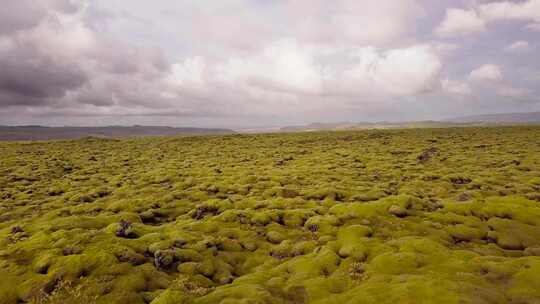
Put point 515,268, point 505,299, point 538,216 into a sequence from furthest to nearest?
point 538,216 < point 515,268 < point 505,299

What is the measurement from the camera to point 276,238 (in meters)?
23.0

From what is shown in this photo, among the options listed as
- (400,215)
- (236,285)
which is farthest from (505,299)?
(400,215)

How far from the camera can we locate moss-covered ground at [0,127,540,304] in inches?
575

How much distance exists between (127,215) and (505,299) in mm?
24555

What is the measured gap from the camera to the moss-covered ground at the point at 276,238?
14609 millimetres

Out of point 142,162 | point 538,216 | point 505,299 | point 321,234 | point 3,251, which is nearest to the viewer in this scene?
point 505,299

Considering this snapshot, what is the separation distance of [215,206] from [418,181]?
23610mm

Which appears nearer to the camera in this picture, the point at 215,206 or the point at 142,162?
the point at 215,206

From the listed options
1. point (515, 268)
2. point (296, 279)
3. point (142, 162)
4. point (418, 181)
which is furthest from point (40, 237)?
point (142, 162)

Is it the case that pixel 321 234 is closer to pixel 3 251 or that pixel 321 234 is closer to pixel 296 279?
pixel 296 279

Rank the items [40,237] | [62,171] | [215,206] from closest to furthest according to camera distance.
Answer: [40,237], [215,206], [62,171]

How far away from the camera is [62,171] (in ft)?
178

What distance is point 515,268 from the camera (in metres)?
15.5

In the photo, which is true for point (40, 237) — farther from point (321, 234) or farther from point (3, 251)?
point (321, 234)
